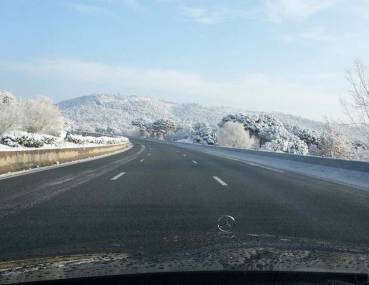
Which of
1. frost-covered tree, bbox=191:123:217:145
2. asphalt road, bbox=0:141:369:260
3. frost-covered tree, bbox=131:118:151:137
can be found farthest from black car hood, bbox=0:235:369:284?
frost-covered tree, bbox=131:118:151:137

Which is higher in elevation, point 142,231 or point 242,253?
point 242,253

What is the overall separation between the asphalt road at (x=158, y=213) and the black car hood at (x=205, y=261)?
365mm

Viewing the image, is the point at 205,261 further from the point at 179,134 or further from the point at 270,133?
the point at 179,134

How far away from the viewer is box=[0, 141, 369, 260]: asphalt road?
548 centimetres

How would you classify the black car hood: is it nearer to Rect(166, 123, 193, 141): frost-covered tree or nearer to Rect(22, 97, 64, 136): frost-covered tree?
Rect(22, 97, 64, 136): frost-covered tree

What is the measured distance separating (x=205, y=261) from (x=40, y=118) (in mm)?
56562

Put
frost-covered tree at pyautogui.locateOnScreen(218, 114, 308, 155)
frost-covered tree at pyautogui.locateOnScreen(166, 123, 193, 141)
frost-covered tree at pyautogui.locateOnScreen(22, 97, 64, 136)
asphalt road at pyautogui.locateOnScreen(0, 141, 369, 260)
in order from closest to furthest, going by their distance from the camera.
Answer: asphalt road at pyautogui.locateOnScreen(0, 141, 369, 260) → frost-covered tree at pyautogui.locateOnScreen(22, 97, 64, 136) → frost-covered tree at pyautogui.locateOnScreen(218, 114, 308, 155) → frost-covered tree at pyautogui.locateOnScreen(166, 123, 193, 141)

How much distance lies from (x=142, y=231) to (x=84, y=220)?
1.45m

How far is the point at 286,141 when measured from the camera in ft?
300

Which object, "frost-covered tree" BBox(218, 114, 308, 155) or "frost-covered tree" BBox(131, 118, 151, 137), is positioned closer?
"frost-covered tree" BBox(218, 114, 308, 155)

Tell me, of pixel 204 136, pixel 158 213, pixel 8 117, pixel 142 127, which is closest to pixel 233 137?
pixel 204 136

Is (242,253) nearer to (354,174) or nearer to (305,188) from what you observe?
(305,188)

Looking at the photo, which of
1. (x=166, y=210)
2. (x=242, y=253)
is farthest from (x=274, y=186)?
(x=242, y=253)

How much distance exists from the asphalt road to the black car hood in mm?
365
